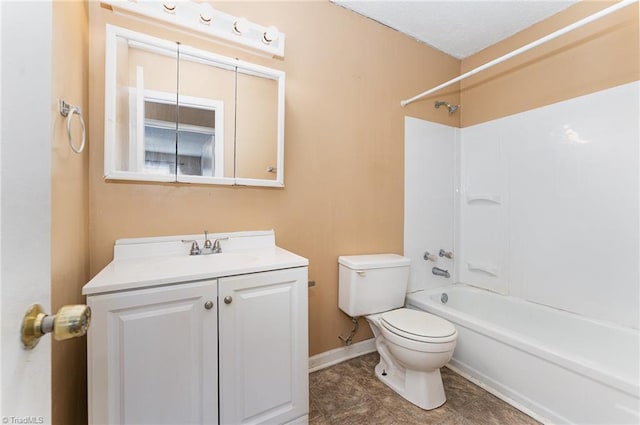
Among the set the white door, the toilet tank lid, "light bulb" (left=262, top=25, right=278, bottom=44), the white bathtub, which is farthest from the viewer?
the toilet tank lid

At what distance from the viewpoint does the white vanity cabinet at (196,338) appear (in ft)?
3.04

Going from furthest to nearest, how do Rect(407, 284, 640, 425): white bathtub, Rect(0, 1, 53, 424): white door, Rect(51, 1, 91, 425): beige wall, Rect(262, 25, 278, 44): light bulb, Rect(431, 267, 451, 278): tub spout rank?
Rect(431, 267, 451, 278): tub spout
Rect(262, 25, 278, 44): light bulb
Rect(407, 284, 640, 425): white bathtub
Rect(51, 1, 91, 425): beige wall
Rect(0, 1, 53, 424): white door

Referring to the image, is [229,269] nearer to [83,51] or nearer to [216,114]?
[216,114]

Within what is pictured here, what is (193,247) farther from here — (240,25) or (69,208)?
(240,25)

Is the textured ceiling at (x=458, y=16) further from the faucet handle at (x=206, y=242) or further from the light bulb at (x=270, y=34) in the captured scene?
the faucet handle at (x=206, y=242)

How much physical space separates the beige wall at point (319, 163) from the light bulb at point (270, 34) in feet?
0.35

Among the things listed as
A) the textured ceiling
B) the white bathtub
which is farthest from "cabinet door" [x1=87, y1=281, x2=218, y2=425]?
the textured ceiling

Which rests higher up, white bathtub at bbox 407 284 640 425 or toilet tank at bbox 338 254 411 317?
toilet tank at bbox 338 254 411 317

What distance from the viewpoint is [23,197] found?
41cm

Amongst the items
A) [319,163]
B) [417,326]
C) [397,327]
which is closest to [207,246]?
[319,163]

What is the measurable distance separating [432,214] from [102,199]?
2.27 meters

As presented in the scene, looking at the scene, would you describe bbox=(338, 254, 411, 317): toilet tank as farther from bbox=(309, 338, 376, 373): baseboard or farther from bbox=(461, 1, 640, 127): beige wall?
bbox=(461, 1, 640, 127): beige wall

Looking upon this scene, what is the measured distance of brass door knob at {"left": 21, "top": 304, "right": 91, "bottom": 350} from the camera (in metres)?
0.42

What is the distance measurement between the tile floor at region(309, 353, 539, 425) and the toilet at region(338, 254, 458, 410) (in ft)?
0.23
